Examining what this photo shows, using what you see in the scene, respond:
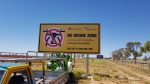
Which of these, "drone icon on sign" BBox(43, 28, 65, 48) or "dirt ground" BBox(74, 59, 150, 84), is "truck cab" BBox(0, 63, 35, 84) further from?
"drone icon on sign" BBox(43, 28, 65, 48)

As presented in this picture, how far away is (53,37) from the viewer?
27.6 m

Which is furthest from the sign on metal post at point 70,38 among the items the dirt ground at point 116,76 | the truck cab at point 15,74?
the truck cab at point 15,74

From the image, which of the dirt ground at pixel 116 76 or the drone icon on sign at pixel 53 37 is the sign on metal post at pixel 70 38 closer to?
the drone icon on sign at pixel 53 37

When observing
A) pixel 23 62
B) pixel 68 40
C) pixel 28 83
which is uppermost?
pixel 68 40

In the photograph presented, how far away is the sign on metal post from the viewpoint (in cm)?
2623

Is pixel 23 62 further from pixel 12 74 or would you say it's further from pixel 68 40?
pixel 68 40

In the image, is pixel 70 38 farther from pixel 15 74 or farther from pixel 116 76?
pixel 15 74

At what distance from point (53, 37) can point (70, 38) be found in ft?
6.26

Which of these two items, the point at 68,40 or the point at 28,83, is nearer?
the point at 28,83

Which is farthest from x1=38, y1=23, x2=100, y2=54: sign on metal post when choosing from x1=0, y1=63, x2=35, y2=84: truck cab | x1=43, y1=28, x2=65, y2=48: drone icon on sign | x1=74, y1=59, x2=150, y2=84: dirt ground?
x1=0, y1=63, x2=35, y2=84: truck cab

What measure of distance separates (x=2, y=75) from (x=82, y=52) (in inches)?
852

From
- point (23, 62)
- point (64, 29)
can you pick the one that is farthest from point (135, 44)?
point (23, 62)

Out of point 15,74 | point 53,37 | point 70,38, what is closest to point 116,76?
point 70,38

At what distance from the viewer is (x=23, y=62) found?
238 inches
